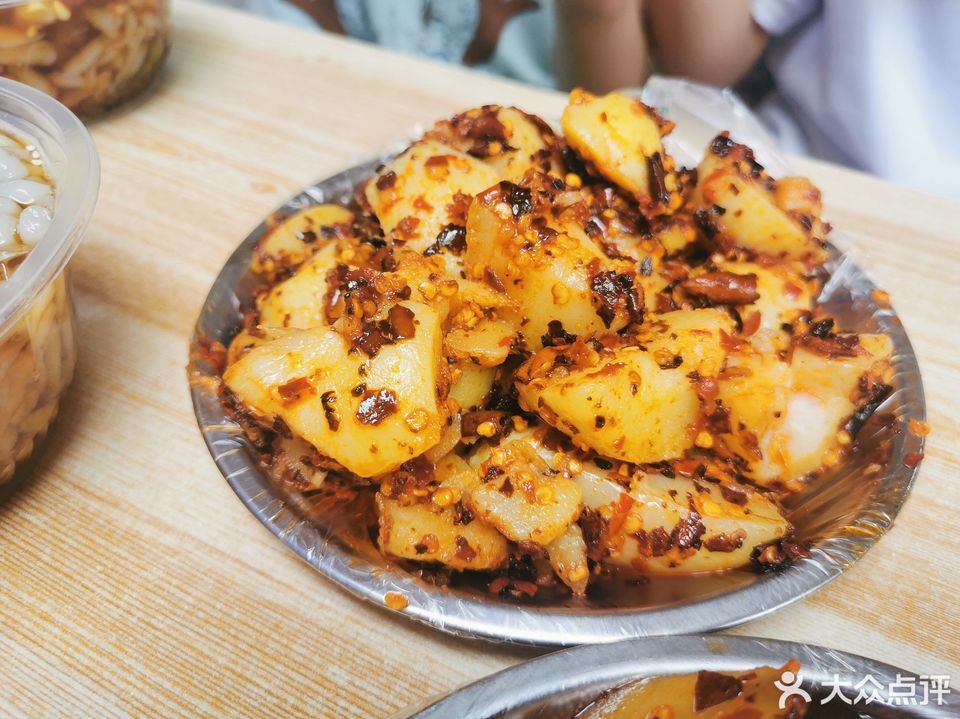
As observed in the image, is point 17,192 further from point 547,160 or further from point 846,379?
point 846,379

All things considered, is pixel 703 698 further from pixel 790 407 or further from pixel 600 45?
pixel 600 45

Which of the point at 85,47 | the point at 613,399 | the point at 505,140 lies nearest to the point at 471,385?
the point at 613,399

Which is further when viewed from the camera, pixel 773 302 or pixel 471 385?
pixel 773 302

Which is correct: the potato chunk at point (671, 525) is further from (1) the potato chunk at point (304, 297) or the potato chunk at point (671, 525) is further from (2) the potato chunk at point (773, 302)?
(1) the potato chunk at point (304, 297)

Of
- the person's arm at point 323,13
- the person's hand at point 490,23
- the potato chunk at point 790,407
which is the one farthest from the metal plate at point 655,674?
the person's arm at point 323,13

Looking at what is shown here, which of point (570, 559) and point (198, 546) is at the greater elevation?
point (570, 559)

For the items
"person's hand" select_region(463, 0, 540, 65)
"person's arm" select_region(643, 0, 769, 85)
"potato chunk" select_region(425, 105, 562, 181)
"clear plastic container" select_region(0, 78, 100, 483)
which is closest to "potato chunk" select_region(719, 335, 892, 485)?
"potato chunk" select_region(425, 105, 562, 181)
